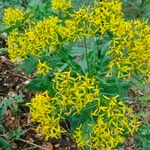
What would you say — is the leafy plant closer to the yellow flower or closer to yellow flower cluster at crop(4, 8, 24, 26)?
the yellow flower

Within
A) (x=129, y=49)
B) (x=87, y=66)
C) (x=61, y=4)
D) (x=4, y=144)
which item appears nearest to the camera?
(x=129, y=49)

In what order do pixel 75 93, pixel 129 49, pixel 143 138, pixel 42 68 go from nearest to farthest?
pixel 75 93 < pixel 129 49 < pixel 42 68 < pixel 143 138

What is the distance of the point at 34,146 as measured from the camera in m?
3.44

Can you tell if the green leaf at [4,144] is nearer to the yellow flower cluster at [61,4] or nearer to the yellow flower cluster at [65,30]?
the yellow flower cluster at [65,30]

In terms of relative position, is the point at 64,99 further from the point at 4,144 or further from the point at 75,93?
the point at 4,144

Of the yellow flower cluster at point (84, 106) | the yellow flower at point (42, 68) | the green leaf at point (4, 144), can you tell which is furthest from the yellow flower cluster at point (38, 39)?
the green leaf at point (4, 144)

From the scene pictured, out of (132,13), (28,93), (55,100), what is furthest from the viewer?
(132,13)

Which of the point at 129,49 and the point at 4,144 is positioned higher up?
the point at 129,49

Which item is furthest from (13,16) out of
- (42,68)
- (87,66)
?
(87,66)

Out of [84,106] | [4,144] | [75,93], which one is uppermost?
[75,93]

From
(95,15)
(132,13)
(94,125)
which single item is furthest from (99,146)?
(132,13)

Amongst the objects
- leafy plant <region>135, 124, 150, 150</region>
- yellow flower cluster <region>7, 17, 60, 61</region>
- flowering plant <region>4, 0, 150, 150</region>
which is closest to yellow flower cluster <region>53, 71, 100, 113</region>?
flowering plant <region>4, 0, 150, 150</region>

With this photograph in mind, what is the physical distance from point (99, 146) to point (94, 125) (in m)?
0.13

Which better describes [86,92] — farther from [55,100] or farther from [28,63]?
[28,63]
